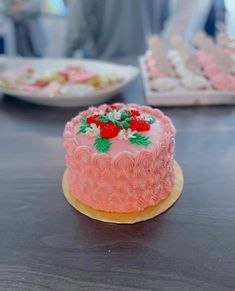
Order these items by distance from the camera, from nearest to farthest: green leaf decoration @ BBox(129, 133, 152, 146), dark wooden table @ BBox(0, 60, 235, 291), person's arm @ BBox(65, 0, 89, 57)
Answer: dark wooden table @ BBox(0, 60, 235, 291) → green leaf decoration @ BBox(129, 133, 152, 146) → person's arm @ BBox(65, 0, 89, 57)

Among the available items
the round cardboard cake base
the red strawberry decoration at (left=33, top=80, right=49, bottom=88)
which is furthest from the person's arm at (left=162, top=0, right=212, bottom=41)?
Answer: the round cardboard cake base

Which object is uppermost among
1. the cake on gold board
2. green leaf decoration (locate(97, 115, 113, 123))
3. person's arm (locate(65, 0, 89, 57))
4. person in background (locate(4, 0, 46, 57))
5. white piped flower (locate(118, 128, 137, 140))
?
green leaf decoration (locate(97, 115, 113, 123))

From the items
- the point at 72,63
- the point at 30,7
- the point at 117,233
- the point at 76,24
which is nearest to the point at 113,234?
the point at 117,233

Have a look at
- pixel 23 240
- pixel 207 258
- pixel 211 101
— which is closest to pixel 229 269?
pixel 207 258

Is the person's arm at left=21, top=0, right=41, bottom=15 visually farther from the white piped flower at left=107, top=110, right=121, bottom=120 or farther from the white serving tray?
the white piped flower at left=107, top=110, right=121, bottom=120

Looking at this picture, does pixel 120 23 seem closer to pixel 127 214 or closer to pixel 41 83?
pixel 41 83

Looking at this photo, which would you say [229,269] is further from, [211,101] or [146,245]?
[211,101]

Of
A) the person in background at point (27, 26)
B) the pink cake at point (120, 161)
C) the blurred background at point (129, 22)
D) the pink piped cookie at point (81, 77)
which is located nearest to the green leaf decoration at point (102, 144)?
the pink cake at point (120, 161)

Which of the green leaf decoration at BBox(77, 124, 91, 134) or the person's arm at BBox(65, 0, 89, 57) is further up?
the green leaf decoration at BBox(77, 124, 91, 134)
